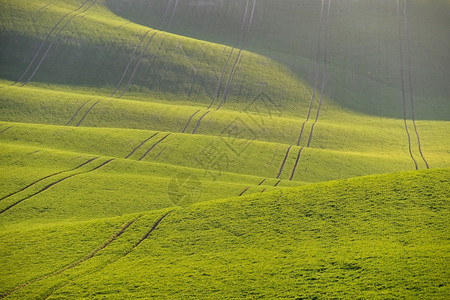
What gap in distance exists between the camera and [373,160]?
2057 inches

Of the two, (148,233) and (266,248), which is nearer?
(266,248)

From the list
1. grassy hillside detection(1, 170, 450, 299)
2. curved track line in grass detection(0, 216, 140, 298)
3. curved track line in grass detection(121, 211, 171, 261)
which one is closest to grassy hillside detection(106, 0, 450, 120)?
grassy hillside detection(1, 170, 450, 299)

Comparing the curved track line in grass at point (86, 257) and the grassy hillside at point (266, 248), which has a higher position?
the grassy hillside at point (266, 248)

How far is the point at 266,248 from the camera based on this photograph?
79.5 feet

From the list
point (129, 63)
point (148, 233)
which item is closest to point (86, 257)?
point (148, 233)

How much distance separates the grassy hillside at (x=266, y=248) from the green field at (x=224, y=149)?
110mm

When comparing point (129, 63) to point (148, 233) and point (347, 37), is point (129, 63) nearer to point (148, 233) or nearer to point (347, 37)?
point (347, 37)

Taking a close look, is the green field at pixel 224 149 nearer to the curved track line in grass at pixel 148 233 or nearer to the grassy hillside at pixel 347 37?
the curved track line in grass at pixel 148 233

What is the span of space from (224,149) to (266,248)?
27.7 meters

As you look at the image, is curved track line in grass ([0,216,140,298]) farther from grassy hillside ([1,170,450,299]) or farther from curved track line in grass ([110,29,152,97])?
curved track line in grass ([110,29,152,97])

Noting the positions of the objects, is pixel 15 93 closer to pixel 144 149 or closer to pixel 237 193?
pixel 144 149

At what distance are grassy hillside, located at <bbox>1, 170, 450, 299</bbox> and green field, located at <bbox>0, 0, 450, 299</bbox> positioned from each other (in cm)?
11

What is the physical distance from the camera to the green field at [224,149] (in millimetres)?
22109

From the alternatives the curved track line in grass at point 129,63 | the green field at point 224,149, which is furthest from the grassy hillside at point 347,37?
the curved track line in grass at point 129,63
